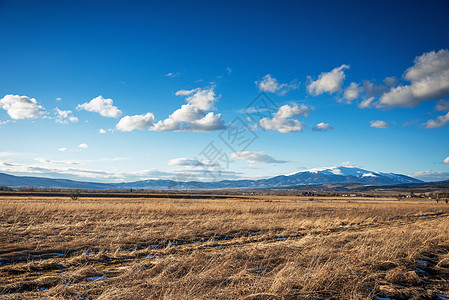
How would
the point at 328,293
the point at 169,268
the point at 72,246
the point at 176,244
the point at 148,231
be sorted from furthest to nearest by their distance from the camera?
the point at 148,231
the point at 176,244
the point at 72,246
the point at 169,268
the point at 328,293

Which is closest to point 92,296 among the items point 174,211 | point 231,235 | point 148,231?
point 148,231

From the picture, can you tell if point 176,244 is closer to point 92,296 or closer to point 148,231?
point 148,231

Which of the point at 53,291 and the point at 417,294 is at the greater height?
the point at 53,291

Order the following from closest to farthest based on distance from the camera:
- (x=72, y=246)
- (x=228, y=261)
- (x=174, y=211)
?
(x=228, y=261)
(x=72, y=246)
(x=174, y=211)

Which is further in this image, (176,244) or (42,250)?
(176,244)

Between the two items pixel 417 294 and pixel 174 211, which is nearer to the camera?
pixel 417 294

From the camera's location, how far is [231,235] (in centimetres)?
1481

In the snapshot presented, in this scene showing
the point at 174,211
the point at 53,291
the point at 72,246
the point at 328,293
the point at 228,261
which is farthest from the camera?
the point at 174,211

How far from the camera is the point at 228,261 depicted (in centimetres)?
830

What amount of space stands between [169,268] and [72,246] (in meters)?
5.74

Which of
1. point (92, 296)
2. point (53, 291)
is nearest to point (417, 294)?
point (92, 296)

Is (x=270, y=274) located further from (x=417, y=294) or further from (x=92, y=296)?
(x=92, y=296)

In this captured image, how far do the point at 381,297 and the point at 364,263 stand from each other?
226cm

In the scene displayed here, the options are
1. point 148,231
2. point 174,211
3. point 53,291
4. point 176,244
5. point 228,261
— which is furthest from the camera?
point 174,211
